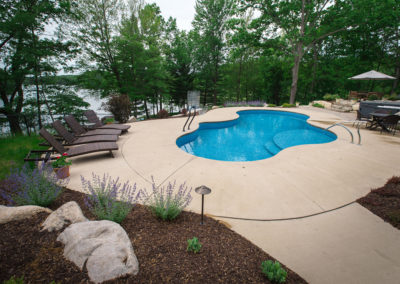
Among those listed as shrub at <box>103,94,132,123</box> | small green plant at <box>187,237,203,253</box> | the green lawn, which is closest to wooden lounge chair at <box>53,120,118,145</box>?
the green lawn

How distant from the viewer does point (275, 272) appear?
1.68 metres

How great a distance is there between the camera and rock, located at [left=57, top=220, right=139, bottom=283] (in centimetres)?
152

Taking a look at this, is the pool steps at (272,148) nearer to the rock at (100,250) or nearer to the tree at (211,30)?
the rock at (100,250)

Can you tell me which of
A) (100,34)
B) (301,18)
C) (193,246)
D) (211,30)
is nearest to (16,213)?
(193,246)

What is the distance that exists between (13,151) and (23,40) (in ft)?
23.2

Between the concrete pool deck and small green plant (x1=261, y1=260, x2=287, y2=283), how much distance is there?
0.42m

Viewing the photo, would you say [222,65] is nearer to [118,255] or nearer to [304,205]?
[304,205]

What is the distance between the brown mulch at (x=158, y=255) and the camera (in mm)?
1555

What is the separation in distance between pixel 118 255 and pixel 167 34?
74.7 ft

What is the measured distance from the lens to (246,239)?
7.47 ft

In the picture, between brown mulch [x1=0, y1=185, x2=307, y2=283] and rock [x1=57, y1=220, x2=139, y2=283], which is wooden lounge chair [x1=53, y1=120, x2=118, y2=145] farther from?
rock [x1=57, y1=220, x2=139, y2=283]

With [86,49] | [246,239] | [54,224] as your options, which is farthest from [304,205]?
[86,49]

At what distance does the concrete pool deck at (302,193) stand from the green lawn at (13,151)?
1323 mm

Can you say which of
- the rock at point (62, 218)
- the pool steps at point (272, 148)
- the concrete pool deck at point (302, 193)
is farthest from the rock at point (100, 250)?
the pool steps at point (272, 148)
